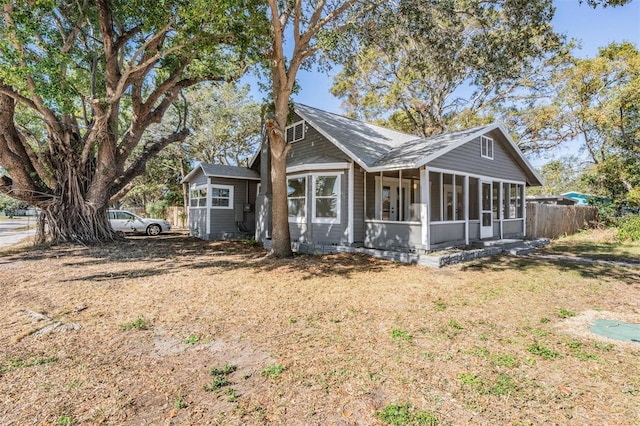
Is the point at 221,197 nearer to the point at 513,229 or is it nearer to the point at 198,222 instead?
the point at 198,222

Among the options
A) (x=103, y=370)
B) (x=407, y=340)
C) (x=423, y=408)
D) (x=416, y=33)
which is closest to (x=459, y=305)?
(x=407, y=340)

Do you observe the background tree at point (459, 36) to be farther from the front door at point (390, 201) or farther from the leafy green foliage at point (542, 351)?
the leafy green foliage at point (542, 351)

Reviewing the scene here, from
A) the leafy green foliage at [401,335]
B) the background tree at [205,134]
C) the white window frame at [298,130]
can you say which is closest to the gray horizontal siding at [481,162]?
→ the white window frame at [298,130]

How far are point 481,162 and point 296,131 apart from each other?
292 inches

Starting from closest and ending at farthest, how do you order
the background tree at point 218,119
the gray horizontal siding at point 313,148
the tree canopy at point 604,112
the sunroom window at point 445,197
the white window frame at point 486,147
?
the gray horizontal siding at point 313,148
the white window frame at point 486,147
the sunroom window at point 445,197
the tree canopy at point 604,112
the background tree at point 218,119

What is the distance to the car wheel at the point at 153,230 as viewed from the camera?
18.2m

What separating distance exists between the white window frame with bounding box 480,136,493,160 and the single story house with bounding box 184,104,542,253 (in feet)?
0.13

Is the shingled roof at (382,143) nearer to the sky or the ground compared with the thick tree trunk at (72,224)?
nearer to the sky

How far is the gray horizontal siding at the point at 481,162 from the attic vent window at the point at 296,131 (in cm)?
547

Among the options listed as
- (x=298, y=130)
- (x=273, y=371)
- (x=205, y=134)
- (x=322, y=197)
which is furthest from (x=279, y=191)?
(x=205, y=134)

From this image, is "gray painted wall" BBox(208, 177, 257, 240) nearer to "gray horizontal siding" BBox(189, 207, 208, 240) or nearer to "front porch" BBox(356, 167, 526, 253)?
"gray horizontal siding" BBox(189, 207, 208, 240)

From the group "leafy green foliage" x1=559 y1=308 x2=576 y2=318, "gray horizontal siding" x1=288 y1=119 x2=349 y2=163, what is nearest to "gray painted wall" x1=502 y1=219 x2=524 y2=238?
"gray horizontal siding" x1=288 y1=119 x2=349 y2=163

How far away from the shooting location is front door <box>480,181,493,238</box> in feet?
40.7

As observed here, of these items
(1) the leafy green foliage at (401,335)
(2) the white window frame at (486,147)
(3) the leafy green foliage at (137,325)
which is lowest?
(1) the leafy green foliage at (401,335)
